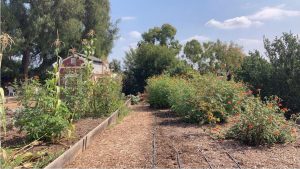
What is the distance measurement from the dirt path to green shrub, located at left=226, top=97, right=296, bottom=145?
1.85m

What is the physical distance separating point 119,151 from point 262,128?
2711 millimetres

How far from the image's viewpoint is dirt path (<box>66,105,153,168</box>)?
6152 millimetres

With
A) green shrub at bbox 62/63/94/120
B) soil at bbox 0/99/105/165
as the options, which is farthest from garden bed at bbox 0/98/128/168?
green shrub at bbox 62/63/94/120

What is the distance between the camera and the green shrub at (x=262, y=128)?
7.38 meters

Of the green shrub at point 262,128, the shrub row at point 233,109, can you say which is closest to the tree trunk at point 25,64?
the shrub row at point 233,109

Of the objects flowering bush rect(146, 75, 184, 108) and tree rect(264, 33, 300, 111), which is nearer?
tree rect(264, 33, 300, 111)

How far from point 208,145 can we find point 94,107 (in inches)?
218

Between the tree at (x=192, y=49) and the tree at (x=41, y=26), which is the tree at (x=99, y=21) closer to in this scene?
the tree at (x=41, y=26)

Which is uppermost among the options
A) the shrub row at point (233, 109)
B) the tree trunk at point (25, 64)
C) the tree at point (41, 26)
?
the tree at point (41, 26)

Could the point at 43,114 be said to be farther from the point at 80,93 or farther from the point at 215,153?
the point at 80,93

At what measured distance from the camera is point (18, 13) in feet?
100

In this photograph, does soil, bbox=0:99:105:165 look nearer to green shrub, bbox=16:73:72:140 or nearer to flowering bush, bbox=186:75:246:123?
green shrub, bbox=16:73:72:140

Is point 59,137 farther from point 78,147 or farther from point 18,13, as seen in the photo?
point 18,13

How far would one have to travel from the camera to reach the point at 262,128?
739 cm
